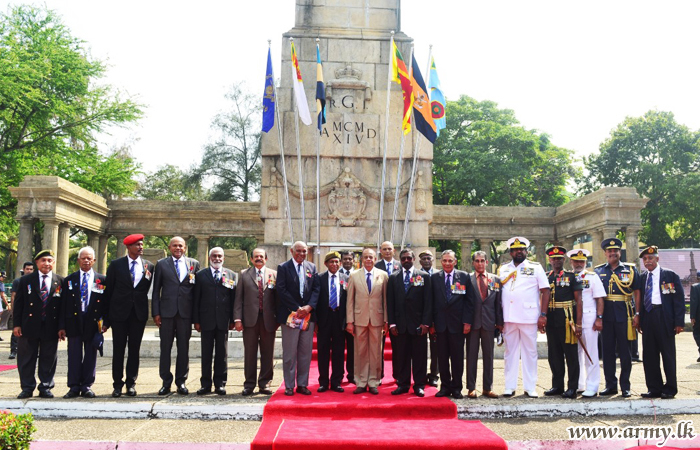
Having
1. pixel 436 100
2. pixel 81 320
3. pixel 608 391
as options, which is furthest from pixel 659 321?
pixel 81 320

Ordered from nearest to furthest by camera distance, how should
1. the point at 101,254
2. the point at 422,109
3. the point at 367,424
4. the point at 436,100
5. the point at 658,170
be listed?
the point at 367,424 → the point at 422,109 → the point at 436,100 → the point at 101,254 → the point at 658,170

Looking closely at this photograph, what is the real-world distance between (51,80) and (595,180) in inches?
1198

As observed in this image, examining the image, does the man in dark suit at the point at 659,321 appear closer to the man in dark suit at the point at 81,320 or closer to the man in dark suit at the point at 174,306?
the man in dark suit at the point at 174,306

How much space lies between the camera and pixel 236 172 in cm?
3512

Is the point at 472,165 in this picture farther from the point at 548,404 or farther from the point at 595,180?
the point at 548,404

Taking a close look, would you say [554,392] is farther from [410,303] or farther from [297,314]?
[297,314]

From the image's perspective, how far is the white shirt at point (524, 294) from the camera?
7.34m

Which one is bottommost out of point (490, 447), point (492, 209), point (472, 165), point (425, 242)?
point (490, 447)

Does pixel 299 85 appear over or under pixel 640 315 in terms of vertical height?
over

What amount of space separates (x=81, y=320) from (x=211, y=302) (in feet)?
5.24

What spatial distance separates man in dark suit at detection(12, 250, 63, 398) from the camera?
7.19 meters

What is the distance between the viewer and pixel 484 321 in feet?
24.0

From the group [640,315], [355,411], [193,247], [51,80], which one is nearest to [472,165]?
[193,247]

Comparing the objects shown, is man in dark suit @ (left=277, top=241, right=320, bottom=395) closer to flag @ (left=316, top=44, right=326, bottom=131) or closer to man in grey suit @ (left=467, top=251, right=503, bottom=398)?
man in grey suit @ (left=467, top=251, right=503, bottom=398)
